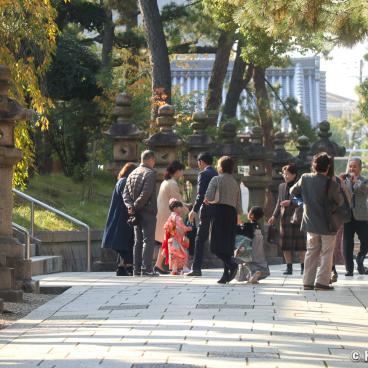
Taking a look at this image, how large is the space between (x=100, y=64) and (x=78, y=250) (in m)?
10.7

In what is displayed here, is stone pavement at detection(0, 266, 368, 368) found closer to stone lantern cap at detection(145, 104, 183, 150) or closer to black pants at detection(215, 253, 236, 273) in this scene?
black pants at detection(215, 253, 236, 273)

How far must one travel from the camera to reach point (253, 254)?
16.7m

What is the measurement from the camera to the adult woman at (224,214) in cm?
1647

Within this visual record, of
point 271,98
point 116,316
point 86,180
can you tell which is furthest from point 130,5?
point 116,316

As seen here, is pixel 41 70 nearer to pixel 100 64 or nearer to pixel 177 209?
pixel 177 209

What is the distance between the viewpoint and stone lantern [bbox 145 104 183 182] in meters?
23.2

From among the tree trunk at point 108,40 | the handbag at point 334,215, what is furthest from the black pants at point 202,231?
the tree trunk at point 108,40

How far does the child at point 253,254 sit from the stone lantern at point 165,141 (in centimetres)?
637

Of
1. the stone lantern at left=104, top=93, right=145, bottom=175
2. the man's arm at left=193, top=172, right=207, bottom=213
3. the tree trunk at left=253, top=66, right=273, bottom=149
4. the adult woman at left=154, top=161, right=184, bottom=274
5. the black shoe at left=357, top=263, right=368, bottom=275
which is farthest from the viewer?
the tree trunk at left=253, top=66, right=273, bottom=149

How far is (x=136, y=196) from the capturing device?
18.0 meters

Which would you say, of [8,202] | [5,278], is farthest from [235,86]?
[5,278]

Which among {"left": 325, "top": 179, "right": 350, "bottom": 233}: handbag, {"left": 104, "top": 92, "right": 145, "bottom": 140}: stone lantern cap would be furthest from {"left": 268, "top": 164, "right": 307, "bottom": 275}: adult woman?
{"left": 104, "top": 92, "right": 145, "bottom": 140}: stone lantern cap

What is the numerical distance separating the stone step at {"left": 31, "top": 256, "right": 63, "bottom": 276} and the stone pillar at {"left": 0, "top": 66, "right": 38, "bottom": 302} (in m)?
3.02

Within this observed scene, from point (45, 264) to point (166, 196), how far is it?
2.14 m
